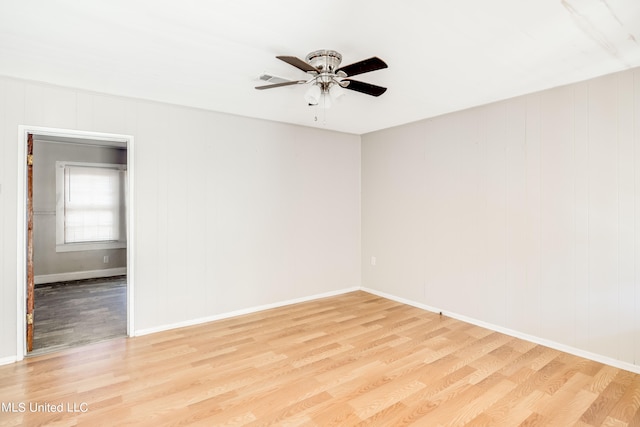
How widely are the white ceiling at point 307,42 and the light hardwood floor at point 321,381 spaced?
95.7 inches

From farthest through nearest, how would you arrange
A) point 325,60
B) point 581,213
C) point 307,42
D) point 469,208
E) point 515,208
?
1. point 469,208
2. point 515,208
3. point 581,213
4. point 325,60
5. point 307,42

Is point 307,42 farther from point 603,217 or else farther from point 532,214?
point 603,217

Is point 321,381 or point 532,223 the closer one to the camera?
point 321,381

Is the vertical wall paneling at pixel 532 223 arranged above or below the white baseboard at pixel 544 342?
above

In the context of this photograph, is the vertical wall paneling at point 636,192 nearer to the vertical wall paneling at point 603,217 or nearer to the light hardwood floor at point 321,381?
the vertical wall paneling at point 603,217

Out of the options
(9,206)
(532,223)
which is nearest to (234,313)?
(9,206)

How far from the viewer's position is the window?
5836 millimetres

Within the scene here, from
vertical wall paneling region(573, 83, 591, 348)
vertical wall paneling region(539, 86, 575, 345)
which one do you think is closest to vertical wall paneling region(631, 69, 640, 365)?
vertical wall paneling region(573, 83, 591, 348)

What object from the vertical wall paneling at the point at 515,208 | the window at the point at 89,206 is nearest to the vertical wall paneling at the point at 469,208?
the vertical wall paneling at the point at 515,208

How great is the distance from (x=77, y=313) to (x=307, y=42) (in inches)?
165

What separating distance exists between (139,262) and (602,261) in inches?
170

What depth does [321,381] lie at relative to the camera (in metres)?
2.53

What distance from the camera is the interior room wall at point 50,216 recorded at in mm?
5641

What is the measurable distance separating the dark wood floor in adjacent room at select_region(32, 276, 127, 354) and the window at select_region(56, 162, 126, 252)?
2.59 feet
